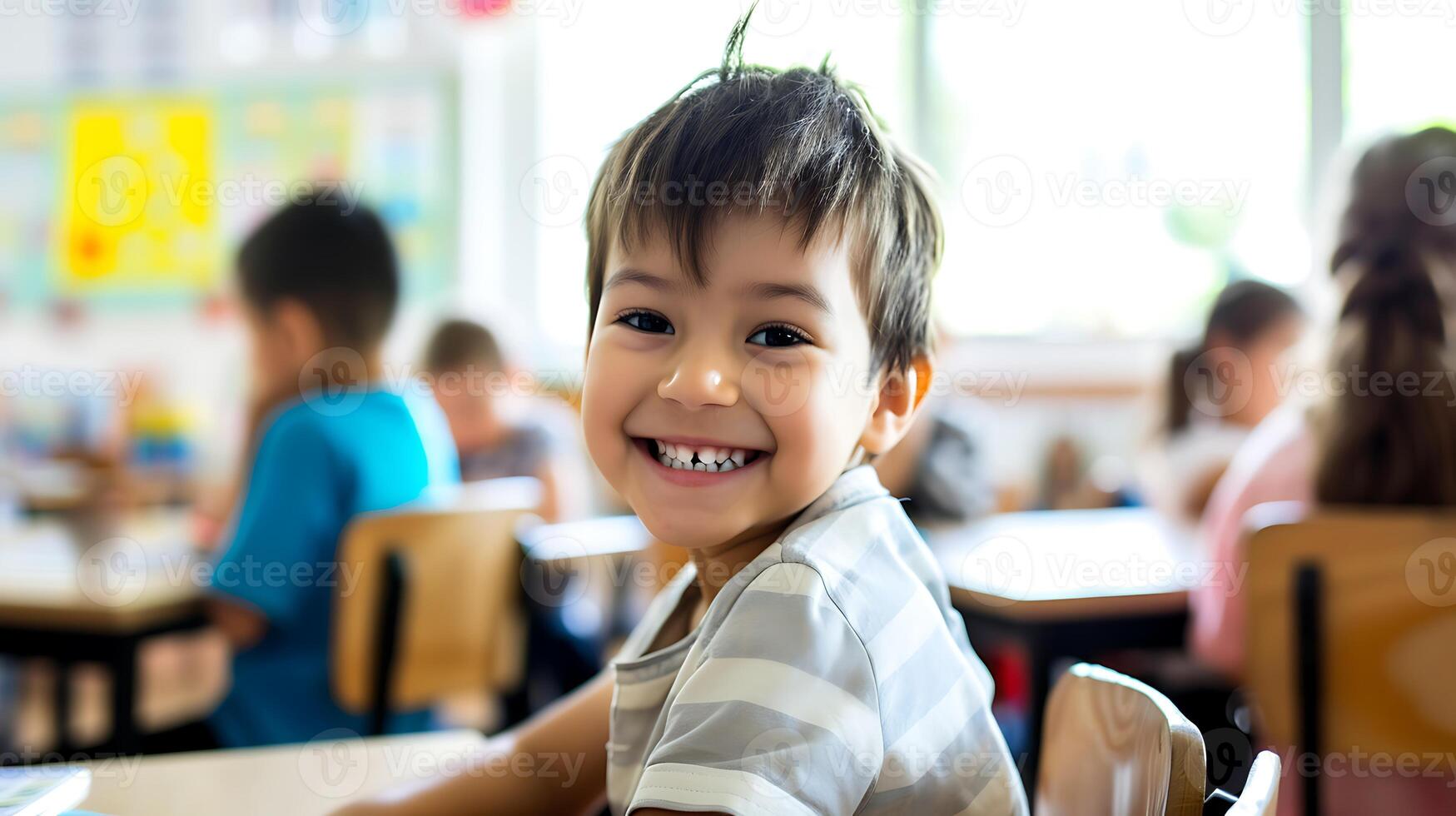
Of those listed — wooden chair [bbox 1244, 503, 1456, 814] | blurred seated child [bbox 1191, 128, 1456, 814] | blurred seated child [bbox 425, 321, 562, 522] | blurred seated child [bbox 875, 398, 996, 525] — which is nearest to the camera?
wooden chair [bbox 1244, 503, 1456, 814]

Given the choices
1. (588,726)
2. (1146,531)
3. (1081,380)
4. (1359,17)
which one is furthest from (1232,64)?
(588,726)

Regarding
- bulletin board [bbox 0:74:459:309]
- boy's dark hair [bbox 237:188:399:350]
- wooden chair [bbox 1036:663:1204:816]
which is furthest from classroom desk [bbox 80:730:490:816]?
bulletin board [bbox 0:74:459:309]

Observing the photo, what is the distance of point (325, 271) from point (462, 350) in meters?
1.04

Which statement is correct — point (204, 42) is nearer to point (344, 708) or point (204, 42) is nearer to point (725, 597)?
point (344, 708)

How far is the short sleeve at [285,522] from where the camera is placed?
1.74 m

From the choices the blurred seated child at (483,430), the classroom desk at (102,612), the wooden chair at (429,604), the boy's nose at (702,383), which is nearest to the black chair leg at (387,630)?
the wooden chair at (429,604)

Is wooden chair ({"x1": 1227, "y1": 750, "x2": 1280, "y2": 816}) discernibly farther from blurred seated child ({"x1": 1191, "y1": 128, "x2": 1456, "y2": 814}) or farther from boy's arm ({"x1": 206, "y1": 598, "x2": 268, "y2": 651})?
boy's arm ({"x1": 206, "y1": 598, "x2": 268, "y2": 651})

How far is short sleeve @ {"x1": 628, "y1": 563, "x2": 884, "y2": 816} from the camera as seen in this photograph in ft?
1.91

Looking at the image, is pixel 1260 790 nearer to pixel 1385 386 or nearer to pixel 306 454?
pixel 1385 386

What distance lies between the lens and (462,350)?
10.0 feet

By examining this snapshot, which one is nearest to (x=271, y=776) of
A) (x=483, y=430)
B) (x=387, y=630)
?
(x=387, y=630)

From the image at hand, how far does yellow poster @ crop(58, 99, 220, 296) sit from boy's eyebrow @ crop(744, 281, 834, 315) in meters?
4.55

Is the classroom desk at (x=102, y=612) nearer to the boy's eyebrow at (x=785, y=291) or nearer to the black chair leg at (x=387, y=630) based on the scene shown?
the black chair leg at (x=387, y=630)

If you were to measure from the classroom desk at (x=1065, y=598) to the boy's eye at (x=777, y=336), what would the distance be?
3.02ft
